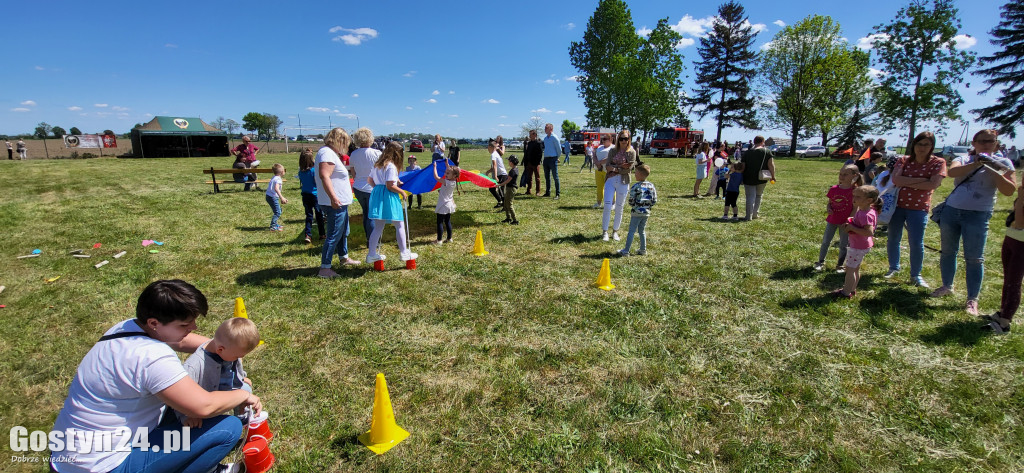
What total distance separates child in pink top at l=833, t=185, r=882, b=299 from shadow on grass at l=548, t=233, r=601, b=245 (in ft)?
12.4

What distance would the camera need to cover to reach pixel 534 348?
13.4 feet

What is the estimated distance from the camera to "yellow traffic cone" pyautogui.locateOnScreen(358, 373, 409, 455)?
2760mm

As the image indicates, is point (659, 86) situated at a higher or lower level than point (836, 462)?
higher

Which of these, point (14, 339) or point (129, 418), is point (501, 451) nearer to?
point (129, 418)

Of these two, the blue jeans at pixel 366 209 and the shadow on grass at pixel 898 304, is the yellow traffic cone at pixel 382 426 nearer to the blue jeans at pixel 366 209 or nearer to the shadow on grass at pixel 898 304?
the blue jeans at pixel 366 209

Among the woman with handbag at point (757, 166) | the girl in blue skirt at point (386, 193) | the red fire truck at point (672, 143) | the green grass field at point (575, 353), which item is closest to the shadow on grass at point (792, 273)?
the green grass field at point (575, 353)

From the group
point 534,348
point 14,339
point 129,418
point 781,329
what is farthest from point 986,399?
point 14,339

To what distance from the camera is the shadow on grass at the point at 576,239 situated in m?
7.80

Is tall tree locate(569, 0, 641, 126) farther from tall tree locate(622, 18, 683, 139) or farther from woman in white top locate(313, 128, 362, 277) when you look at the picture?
woman in white top locate(313, 128, 362, 277)

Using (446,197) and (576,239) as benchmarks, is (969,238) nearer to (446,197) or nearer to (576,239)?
(576,239)

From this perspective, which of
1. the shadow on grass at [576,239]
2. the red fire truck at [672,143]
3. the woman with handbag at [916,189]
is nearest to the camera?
the woman with handbag at [916,189]

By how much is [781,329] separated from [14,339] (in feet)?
25.4

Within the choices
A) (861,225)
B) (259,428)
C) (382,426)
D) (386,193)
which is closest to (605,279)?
(861,225)

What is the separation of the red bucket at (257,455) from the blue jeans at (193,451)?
124 millimetres
